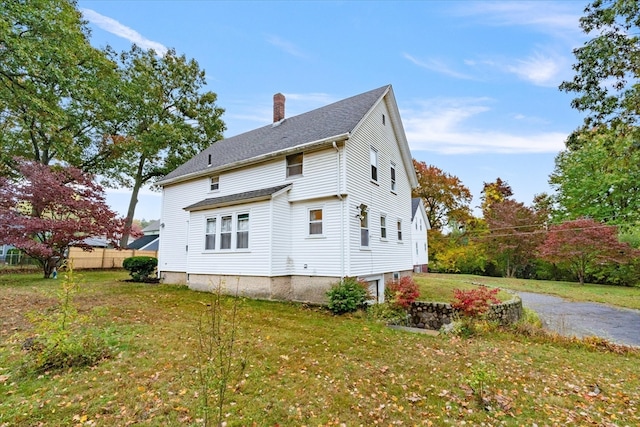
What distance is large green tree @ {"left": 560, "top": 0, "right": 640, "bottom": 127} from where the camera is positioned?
916 cm

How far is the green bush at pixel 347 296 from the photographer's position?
379 inches

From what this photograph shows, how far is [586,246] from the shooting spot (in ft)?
72.8

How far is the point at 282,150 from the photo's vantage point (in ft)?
38.4

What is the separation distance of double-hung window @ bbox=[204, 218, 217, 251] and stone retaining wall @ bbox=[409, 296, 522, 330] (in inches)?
328

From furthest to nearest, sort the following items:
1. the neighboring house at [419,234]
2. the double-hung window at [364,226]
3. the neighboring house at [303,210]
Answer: the neighboring house at [419,234] < the double-hung window at [364,226] < the neighboring house at [303,210]

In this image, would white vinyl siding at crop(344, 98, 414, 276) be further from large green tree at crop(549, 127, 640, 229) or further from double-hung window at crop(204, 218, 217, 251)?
large green tree at crop(549, 127, 640, 229)

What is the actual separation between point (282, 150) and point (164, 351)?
26.5 ft

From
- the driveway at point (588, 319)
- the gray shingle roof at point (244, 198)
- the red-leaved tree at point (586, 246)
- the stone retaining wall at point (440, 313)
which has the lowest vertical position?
the driveway at point (588, 319)

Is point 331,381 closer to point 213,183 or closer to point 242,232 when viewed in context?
point 242,232

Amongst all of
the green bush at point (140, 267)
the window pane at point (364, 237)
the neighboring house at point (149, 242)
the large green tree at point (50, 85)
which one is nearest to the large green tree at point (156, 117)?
the large green tree at point (50, 85)

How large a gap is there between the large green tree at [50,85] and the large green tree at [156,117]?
5.29ft

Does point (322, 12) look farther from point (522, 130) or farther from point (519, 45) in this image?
point (522, 130)

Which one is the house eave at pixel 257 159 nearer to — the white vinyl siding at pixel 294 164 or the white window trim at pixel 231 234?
the white vinyl siding at pixel 294 164

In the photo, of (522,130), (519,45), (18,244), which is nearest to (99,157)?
(18,244)
